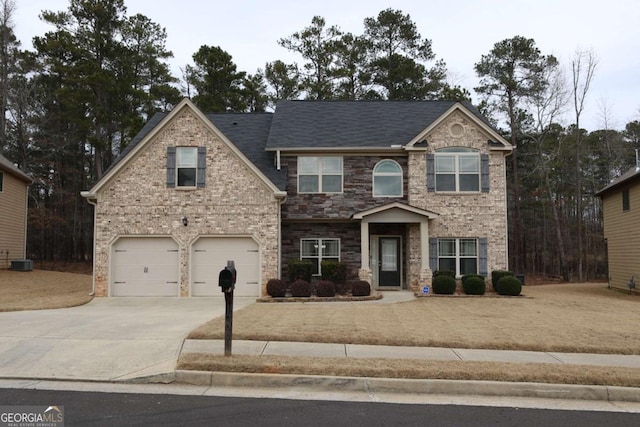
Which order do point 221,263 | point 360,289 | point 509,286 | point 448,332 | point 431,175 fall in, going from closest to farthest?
point 448,332, point 360,289, point 221,263, point 509,286, point 431,175

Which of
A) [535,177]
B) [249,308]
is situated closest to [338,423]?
[249,308]

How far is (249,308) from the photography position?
1433cm

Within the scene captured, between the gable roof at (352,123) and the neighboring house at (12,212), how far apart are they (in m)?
14.9

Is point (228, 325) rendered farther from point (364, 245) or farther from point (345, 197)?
point (345, 197)

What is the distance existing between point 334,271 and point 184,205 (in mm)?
5725

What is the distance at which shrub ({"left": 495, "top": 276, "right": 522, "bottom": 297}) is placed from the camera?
18156 mm

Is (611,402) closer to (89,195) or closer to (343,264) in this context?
(343,264)

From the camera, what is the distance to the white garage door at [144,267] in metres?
17.7

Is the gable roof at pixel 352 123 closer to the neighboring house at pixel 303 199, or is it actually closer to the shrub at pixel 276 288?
the neighboring house at pixel 303 199

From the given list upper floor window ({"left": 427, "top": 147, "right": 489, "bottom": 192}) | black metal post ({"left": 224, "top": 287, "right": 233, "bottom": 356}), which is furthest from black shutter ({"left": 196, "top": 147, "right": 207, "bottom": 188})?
black metal post ({"left": 224, "top": 287, "right": 233, "bottom": 356})

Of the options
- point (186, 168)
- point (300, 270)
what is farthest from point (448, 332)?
point (186, 168)

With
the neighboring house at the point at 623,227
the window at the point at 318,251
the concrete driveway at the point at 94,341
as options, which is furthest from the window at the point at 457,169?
the concrete driveway at the point at 94,341

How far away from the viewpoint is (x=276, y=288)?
16.9 metres

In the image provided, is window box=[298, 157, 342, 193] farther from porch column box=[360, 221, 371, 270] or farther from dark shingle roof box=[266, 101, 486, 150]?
porch column box=[360, 221, 371, 270]
